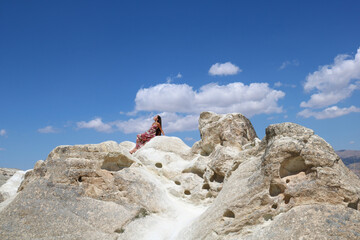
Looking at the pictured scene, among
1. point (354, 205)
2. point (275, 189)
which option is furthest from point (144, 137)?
point (354, 205)

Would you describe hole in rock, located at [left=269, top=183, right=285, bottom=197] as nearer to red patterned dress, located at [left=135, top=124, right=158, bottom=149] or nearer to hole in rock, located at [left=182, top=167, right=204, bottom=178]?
hole in rock, located at [left=182, top=167, right=204, bottom=178]

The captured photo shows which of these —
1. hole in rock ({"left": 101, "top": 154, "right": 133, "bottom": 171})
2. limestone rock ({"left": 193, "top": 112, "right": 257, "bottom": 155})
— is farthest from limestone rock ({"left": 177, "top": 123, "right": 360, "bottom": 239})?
limestone rock ({"left": 193, "top": 112, "right": 257, "bottom": 155})

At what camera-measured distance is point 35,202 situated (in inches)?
349

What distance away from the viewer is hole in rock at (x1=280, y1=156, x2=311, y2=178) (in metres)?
6.67

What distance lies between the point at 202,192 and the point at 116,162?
362cm

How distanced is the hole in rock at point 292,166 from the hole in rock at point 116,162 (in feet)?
21.5

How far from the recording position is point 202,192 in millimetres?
12203

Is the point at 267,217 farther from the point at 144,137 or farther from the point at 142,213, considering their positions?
the point at 144,137

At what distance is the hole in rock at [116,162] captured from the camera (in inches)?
442

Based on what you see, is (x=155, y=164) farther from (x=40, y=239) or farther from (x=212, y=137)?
(x=40, y=239)

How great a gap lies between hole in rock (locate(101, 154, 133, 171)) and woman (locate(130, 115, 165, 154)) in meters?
6.22

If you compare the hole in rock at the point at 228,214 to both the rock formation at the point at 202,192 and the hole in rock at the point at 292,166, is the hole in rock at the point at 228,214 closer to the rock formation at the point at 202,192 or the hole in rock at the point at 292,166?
the rock formation at the point at 202,192

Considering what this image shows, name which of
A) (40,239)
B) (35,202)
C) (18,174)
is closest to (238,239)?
(40,239)

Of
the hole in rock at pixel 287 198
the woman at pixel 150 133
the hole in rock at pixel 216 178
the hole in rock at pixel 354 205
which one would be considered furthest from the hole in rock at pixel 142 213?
the woman at pixel 150 133
